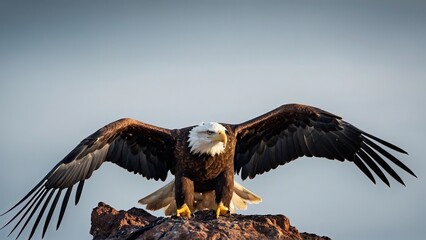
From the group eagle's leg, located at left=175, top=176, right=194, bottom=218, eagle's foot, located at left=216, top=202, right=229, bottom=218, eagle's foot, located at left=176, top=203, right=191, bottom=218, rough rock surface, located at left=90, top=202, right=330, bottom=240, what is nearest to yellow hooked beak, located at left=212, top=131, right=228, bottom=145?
eagle's leg, located at left=175, top=176, right=194, bottom=218

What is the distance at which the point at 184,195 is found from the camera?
8094 millimetres

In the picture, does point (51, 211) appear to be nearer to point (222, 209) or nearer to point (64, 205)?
point (64, 205)

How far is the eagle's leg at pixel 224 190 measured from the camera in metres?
7.91

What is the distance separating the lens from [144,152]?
353 inches

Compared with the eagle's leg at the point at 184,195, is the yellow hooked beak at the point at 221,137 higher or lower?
higher

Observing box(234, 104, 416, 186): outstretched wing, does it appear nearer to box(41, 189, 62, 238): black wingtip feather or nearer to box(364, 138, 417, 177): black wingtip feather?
box(364, 138, 417, 177): black wingtip feather

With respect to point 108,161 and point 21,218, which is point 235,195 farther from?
point 21,218

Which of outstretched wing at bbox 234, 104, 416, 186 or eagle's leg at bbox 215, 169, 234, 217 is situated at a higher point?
outstretched wing at bbox 234, 104, 416, 186

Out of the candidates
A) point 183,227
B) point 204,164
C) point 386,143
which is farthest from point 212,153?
point 183,227

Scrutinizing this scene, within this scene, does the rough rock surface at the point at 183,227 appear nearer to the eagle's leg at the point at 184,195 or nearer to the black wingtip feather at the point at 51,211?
the black wingtip feather at the point at 51,211

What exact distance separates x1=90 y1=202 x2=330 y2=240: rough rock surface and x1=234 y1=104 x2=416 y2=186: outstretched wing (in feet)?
7.45

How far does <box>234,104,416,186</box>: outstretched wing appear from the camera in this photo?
28.3 feet

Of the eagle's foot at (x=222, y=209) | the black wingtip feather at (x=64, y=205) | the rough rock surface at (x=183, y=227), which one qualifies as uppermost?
the rough rock surface at (x=183, y=227)

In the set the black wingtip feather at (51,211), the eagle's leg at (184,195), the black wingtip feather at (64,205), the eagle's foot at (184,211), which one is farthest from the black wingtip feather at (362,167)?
the black wingtip feather at (51,211)
